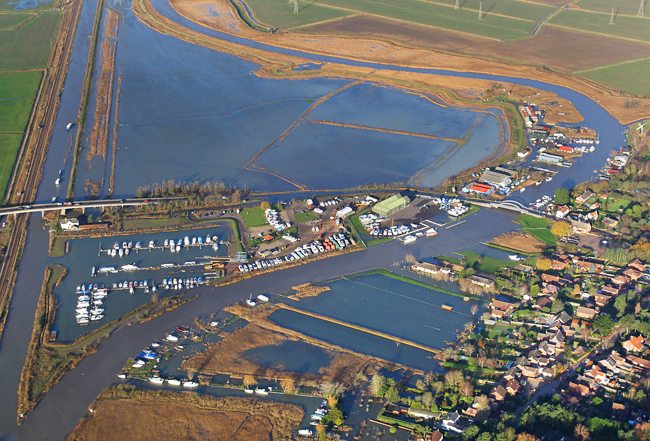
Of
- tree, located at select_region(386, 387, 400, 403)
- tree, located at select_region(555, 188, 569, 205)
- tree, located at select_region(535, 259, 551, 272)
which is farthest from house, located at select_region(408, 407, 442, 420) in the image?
tree, located at select_region(555, 188, 569, 205)

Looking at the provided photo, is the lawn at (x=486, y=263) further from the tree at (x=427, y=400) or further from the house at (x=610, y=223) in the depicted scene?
the tree at (x=427, y=400)

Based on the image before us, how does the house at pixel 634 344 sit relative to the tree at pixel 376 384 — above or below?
above

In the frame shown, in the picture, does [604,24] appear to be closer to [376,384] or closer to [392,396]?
[376,384]

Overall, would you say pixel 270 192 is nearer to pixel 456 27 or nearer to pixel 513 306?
pixel 513 306

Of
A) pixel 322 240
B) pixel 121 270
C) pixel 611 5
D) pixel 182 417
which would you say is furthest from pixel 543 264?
pixel 611 5

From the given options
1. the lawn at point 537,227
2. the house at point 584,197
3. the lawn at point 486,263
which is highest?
the house at point 584,197

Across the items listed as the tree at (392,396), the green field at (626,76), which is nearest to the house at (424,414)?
the tree at (392,396)

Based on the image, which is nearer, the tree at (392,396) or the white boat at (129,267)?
the tree at (392,396)
